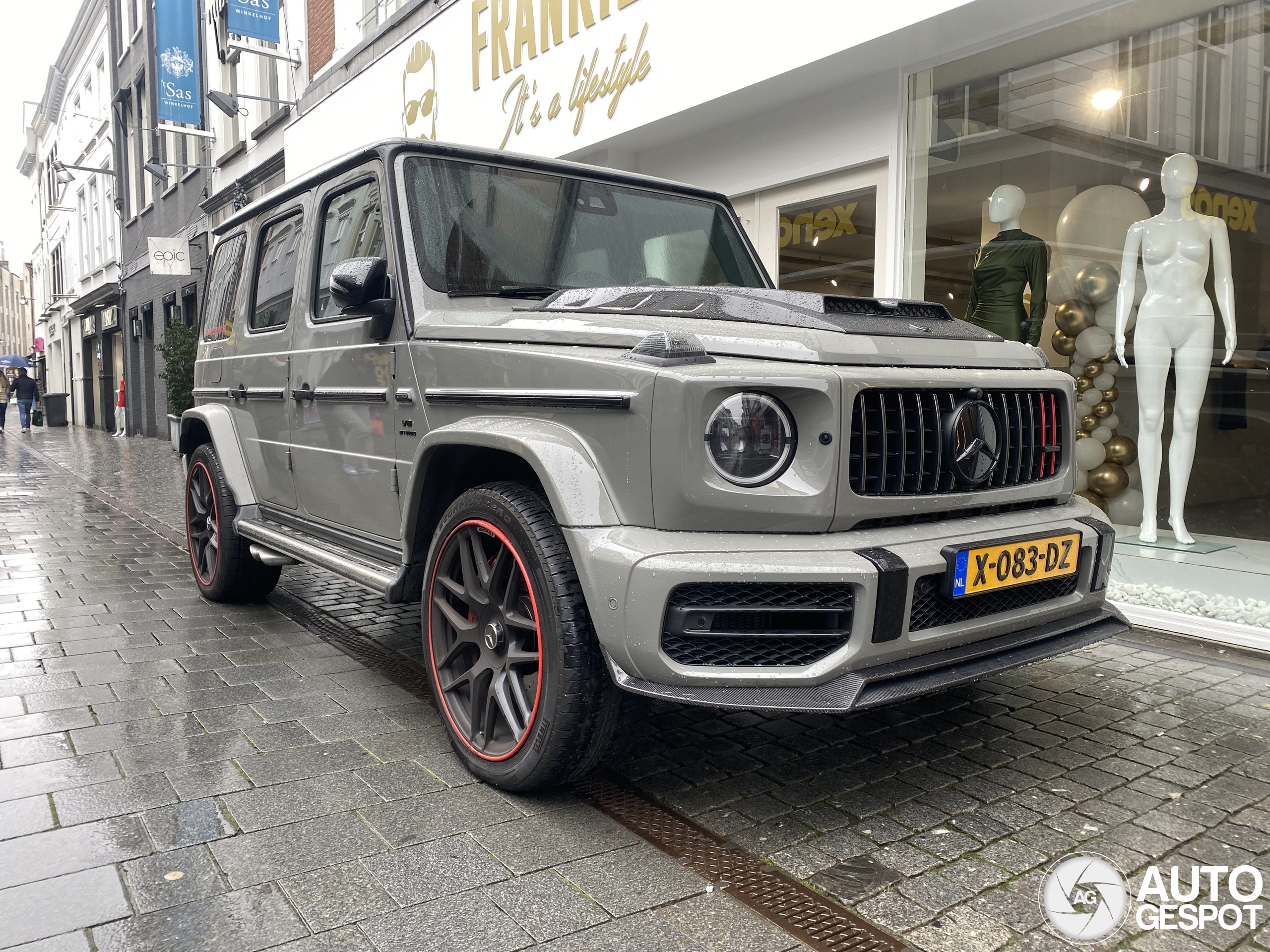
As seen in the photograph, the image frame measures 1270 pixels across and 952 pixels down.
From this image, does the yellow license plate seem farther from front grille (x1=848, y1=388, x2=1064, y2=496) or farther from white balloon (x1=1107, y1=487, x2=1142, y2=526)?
white balloon (x1=1107, y1=487, x2=1142, y2=526)

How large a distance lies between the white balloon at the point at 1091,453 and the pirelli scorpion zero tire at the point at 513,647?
13.8ft

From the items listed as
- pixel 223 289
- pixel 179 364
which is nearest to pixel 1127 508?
pixel 223 289

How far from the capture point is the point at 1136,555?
17.5ft

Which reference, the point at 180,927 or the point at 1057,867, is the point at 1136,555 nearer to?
the point at 1057,867

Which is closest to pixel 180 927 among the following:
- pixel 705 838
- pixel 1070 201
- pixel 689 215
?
pixel 705 838

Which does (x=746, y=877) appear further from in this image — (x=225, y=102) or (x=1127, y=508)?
(x=225, y=102)

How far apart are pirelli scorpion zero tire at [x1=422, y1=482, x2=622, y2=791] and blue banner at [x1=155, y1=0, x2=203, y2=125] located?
A: 58.2 feet

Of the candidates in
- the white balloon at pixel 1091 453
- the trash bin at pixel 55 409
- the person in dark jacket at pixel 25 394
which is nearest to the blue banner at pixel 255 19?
the white balloon at pixel 1091 453

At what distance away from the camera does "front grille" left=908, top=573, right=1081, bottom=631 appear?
8.09 ft

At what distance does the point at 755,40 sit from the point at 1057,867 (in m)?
5.71

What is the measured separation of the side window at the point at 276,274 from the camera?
434cm

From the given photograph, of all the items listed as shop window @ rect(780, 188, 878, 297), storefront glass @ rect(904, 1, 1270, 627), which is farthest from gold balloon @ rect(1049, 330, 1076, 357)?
shop window @ rect(780, 188, 878, 297)

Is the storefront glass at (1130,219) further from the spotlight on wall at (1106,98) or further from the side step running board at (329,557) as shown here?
the side step running board at (329,557)

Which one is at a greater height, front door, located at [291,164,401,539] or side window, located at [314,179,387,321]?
side window, located at [314,179,387,321]
